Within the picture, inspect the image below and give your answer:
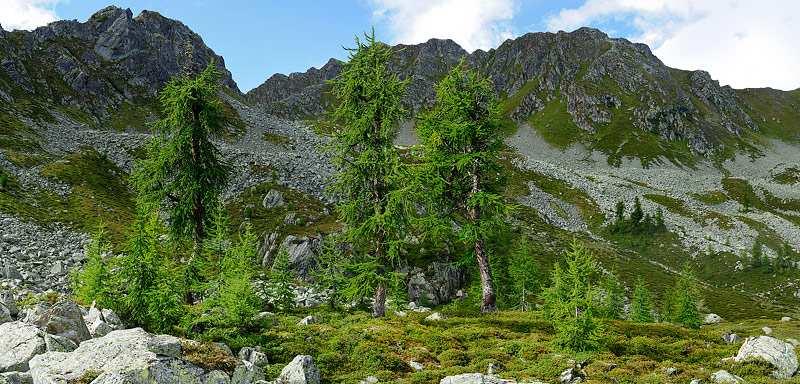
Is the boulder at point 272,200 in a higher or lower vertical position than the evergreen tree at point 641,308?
higher

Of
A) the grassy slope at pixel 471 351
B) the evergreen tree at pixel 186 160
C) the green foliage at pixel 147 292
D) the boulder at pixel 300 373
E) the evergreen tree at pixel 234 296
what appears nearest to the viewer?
the boulder at pixel 300 373

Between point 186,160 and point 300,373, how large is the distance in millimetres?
15271

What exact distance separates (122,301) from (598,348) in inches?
615

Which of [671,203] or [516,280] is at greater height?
[671,203]

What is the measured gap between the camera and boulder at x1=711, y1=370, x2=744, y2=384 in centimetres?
1359

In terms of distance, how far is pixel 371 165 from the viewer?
22531 mm

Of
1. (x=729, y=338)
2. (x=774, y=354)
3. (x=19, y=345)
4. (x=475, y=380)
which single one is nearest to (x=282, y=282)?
(x=19, y=345)

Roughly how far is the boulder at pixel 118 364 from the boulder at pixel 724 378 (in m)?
13.1

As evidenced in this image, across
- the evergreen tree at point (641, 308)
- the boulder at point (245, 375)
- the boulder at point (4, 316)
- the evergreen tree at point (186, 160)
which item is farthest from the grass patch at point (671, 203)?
the boulder at point (4, 316)

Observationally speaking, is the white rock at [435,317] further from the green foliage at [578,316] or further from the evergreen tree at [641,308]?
the evergreen tree at [641,308]

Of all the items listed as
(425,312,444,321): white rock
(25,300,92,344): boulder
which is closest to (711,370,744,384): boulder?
(425,312,444,321): white rock

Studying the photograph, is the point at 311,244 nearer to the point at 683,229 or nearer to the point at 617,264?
the point at 617,264

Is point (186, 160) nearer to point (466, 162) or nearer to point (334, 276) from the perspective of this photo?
point (334, 276)

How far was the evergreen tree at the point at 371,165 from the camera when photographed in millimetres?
22391
